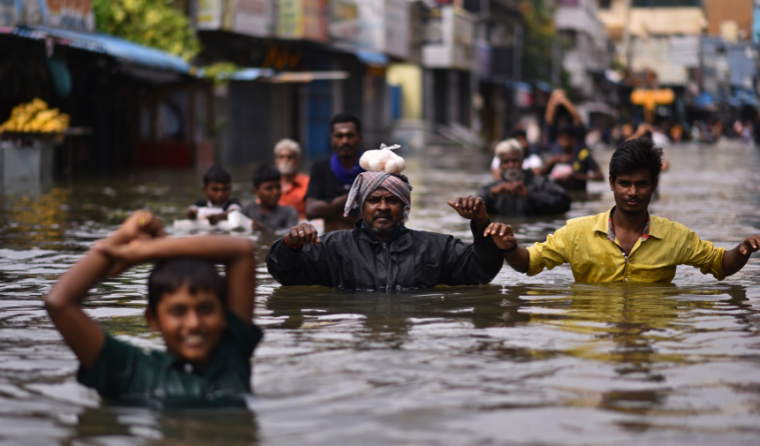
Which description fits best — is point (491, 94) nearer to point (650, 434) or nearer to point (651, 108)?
point (651, 108)

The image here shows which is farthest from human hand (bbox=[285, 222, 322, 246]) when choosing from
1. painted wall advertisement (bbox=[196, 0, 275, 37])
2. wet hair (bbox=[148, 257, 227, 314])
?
painted wall advertisement (bbox=[196, 0, 275, 37])

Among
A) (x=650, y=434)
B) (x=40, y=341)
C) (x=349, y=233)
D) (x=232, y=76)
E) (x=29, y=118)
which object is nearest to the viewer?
(x=650, y=434)

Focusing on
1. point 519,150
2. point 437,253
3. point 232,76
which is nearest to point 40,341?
point 437,253

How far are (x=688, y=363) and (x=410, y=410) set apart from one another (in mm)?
1477

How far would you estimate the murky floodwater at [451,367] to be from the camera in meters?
4.18

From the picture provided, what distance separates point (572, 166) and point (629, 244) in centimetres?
1011

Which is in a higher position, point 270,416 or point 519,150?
point 519,150

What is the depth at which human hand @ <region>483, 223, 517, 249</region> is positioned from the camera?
650 centimetres

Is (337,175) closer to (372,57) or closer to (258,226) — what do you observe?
(258,226)

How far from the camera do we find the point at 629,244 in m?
7.13

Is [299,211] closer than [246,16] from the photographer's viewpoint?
Yes

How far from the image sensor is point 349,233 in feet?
23.4

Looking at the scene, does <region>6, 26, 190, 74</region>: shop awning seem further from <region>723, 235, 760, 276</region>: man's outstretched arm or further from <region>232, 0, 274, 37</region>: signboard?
<region>723, 235, 760, 276</region>: man's outstretched arm

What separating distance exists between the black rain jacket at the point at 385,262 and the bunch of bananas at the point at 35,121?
13202mm
